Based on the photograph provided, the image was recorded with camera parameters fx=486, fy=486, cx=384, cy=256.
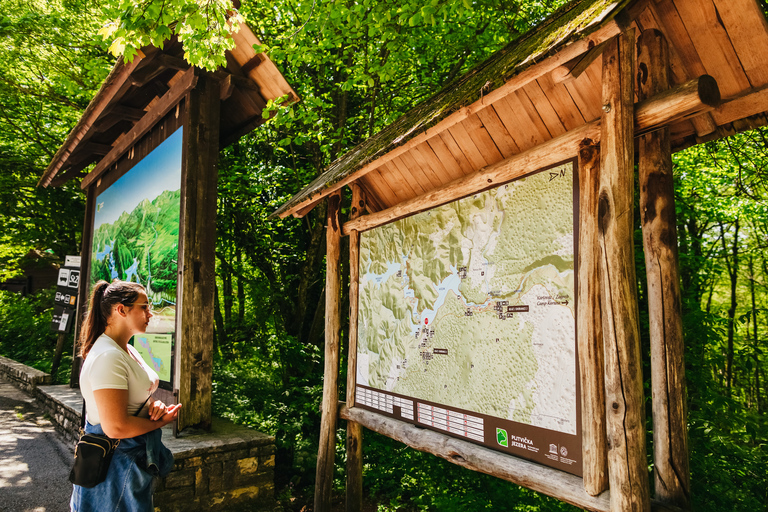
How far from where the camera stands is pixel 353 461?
15.0 feet

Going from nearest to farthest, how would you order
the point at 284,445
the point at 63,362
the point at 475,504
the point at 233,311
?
the point at 475,504 → the point at 284,445 → the point at 63,362 → the point at 233,311

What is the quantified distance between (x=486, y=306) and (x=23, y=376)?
36.2ft

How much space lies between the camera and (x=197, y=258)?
4906mm

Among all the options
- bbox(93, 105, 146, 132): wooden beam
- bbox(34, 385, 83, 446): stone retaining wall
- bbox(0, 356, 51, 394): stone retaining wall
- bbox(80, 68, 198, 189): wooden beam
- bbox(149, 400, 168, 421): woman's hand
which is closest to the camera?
bbox(149, 400, 168, 421): woman's hand

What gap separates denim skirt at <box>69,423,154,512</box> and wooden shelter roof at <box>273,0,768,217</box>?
2.40m

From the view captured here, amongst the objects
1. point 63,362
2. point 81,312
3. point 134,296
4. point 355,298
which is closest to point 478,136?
point 355,298

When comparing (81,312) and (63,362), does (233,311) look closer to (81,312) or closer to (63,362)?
(63,362)

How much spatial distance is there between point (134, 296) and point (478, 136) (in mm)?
2382

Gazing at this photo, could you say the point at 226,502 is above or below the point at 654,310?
below

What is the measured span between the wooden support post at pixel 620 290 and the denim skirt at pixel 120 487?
231 centimetres

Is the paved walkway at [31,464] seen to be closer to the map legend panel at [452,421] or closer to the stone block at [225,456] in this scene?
the stone block at [225,456]

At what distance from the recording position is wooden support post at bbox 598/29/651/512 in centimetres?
215

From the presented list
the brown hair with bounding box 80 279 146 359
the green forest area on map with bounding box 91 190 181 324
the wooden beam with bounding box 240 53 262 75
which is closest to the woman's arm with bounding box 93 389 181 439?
the brown hair with bounding box 80 279 146 359

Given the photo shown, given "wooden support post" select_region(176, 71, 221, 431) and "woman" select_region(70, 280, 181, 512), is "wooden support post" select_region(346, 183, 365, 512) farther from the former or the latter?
"woman" select_region(70, 280, 181, 512)
